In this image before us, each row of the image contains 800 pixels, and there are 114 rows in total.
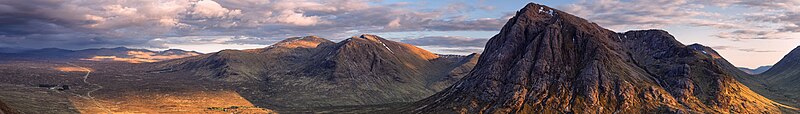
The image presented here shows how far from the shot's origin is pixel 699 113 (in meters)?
199

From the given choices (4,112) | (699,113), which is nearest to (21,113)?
(4,112)

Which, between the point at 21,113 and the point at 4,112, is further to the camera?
the point at 21,113

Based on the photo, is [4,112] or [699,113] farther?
[699,113]

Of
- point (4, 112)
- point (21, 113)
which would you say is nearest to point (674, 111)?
point (4, 112)

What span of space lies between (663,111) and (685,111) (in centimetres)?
709

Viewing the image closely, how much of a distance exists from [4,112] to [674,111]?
20313cm

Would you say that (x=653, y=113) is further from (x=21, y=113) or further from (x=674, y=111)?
(x=21, y=113)

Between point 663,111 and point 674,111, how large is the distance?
3.60 meters

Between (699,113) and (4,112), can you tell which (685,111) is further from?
(4,112)

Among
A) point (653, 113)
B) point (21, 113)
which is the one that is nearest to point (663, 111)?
point (653, 113)

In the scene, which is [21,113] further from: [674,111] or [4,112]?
[674,111]

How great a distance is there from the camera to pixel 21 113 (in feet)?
653

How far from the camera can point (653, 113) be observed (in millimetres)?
199625

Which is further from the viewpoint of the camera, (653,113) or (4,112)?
(653,113)
